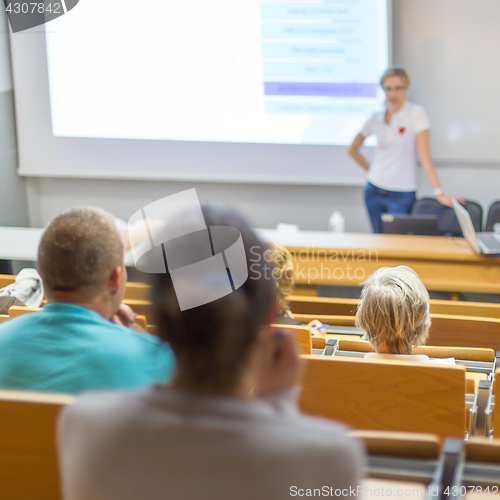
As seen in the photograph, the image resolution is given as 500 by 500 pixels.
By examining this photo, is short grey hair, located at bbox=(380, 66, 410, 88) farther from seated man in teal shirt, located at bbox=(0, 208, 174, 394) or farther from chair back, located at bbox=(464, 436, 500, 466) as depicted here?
chair back, located at bbox=(464, 436, 500, 466)

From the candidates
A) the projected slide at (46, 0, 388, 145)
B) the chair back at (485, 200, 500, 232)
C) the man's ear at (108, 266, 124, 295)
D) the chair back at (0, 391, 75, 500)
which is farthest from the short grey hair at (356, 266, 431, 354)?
the projected slide at (46, 0, 388, 145)

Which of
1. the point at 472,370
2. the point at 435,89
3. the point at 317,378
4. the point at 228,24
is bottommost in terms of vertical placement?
the point at 472,370

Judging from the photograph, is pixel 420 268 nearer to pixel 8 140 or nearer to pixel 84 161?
pixel 84 161

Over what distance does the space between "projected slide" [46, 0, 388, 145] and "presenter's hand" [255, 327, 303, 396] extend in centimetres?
482

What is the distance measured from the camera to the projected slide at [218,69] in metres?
5.28

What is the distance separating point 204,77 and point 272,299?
17.1 feet

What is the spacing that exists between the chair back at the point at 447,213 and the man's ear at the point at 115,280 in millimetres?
3326

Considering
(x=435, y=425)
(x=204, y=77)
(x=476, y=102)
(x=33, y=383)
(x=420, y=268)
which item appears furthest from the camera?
(x=204, y=77)

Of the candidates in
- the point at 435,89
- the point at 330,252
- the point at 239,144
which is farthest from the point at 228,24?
the point at 330,252

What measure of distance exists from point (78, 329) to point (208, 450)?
72cm

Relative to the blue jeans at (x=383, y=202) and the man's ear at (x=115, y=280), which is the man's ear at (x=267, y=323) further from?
the blue jeans at (x=383, y=202)

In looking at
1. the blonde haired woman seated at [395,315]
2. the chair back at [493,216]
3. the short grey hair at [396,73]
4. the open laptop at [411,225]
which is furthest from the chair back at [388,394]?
the short grey hair at [396,73]

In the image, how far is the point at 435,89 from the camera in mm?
5289

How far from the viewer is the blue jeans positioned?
4.96 meters
